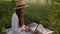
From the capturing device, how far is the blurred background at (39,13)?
1349 mm

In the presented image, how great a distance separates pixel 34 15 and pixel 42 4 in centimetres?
11

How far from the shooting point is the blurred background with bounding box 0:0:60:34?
135cm

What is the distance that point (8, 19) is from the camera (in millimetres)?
1357

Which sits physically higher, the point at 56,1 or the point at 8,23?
the point at 56,1

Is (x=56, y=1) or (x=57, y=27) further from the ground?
(x=56, y=1)

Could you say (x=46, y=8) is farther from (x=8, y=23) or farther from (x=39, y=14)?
(x=8, y=23)

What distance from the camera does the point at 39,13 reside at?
4.47 ft

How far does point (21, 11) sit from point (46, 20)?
0.21m

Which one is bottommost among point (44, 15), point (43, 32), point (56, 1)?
point (43, 32)

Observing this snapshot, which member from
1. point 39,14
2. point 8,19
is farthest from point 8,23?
point 39,14

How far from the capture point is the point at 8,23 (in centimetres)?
136

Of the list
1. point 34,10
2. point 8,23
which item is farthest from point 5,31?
point 34,10

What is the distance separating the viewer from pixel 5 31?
1357mm

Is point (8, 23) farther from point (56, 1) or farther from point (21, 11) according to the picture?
point (56, 1)
